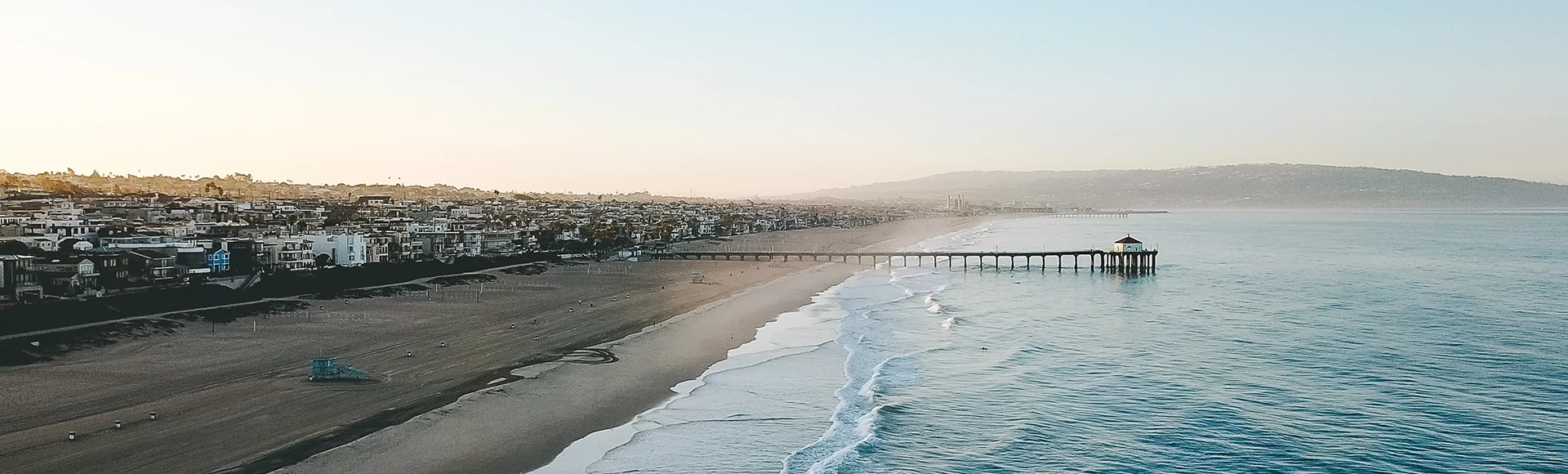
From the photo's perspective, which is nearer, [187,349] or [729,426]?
[729,426]

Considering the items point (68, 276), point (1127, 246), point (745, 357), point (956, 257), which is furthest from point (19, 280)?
point (1127, 246)

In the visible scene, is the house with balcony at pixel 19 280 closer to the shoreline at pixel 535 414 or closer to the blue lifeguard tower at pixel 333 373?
the blue lifeguard tower at pixel 333 373

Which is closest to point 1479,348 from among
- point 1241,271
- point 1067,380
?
point 1067,380

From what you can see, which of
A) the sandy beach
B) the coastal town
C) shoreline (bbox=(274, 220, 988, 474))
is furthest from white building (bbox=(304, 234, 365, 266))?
shoreline (bbox=(274, 220, 988, 474))

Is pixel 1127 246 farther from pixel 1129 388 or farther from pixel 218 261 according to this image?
pixel 218 261

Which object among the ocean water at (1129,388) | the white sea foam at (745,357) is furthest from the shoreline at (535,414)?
the ocean water at (1129,388)

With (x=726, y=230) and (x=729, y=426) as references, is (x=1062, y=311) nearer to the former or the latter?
(x=729, y=426)
